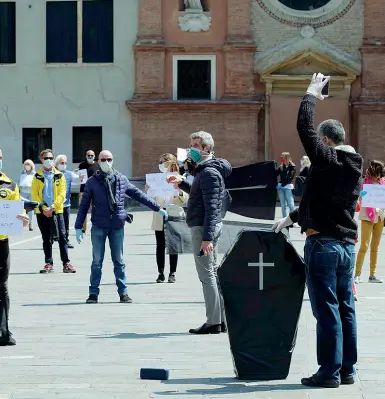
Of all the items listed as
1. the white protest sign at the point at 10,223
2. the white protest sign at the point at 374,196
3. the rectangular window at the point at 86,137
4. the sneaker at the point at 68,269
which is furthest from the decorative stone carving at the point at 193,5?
the white protest sign at the point at 10,223

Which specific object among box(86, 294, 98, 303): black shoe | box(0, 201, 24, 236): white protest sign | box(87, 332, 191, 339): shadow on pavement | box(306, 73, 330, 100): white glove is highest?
box(306, 73, 330, 100): white glove

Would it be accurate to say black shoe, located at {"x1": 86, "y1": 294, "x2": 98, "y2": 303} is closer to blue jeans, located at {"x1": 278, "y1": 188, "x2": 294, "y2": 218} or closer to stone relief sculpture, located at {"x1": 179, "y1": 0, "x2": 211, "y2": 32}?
blue jeans, located at {"x1": 278, "y1": 188, "x2": 294, "y2": 218}

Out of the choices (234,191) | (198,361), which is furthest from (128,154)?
(198,361)

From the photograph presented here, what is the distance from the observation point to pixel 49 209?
18844mm

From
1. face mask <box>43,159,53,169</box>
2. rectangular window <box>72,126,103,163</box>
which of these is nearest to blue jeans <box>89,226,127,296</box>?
face mask <box>43,159,53,169</box>

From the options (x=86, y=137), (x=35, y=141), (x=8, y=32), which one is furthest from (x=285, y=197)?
(x=8, y=32)

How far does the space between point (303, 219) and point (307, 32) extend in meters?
34.7

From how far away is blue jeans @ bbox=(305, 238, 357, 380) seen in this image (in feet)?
29.0

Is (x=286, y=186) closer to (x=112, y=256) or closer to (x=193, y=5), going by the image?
(x=193, y=5)

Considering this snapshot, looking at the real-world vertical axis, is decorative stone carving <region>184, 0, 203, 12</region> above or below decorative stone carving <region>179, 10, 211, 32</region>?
above

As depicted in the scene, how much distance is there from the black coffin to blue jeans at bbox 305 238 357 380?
22 cm

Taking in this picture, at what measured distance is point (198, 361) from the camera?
1016cm

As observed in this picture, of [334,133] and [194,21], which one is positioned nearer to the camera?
[334,133]

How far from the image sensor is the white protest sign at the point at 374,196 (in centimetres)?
1659
